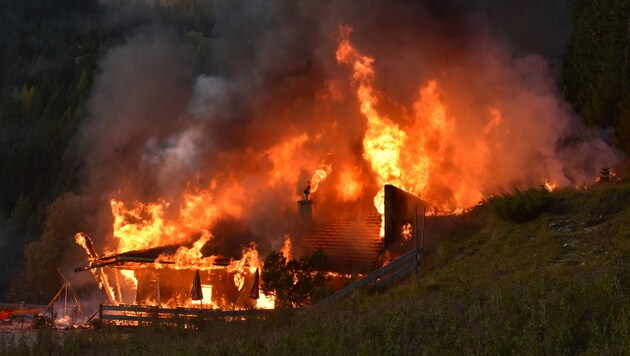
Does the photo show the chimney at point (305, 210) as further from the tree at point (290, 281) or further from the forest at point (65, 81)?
the forest at point (65, 81)

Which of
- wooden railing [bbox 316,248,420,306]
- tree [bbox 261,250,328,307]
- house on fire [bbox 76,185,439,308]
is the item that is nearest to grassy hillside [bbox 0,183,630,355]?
wooden railing [bbox 316,248,420,306]

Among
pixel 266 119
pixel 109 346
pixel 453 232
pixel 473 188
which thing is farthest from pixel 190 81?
pixel 109 346

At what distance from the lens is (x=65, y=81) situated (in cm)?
10369

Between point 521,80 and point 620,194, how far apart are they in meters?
15.7

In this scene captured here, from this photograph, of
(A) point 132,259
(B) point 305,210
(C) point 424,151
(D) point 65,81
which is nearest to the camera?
(A) point 132,259

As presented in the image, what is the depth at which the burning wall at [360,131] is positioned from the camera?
30.4 m

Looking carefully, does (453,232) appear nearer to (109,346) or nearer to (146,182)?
(109,346)

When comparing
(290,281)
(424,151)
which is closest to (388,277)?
(290,281)

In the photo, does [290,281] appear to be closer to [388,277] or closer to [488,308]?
[388,277]

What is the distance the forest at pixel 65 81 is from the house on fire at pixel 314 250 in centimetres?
1263

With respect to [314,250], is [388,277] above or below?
below

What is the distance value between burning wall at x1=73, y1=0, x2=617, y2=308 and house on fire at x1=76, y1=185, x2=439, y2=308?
132cm

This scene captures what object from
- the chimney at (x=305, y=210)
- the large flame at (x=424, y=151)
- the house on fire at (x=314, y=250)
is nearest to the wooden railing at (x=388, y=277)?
the house on fire at (x=314, y=250)

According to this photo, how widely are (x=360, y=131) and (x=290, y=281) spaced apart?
15574 mm
